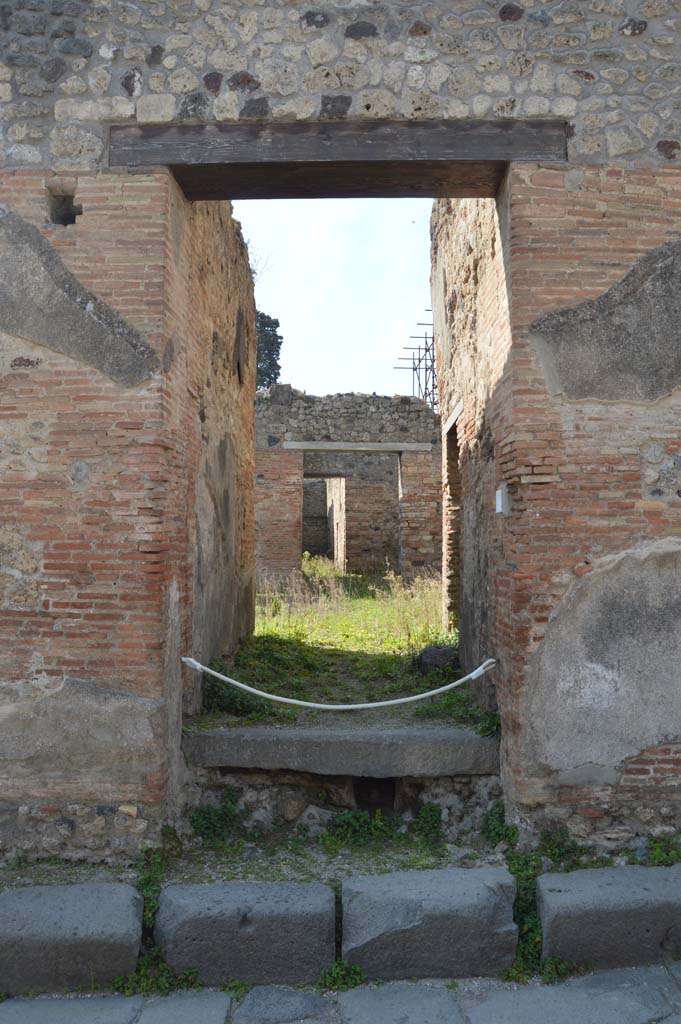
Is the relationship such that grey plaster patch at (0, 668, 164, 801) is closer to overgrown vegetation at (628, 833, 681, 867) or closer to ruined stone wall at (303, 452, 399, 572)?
overgrown vegetation at (628, 833, 681, 867)

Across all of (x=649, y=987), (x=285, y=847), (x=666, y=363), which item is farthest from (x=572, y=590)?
(x=285, y=847)

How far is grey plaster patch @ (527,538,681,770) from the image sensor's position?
3.93 metres

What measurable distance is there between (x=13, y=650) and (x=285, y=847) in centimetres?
184

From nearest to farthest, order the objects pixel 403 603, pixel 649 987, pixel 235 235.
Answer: pixel 649 987, pixel 235 235, pixel 403 603

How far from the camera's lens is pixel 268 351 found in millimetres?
30109

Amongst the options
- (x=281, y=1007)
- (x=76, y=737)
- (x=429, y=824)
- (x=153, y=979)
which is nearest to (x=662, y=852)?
(x=429, y=824)

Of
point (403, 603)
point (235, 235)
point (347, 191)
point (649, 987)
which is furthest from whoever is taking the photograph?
point (403, 603)

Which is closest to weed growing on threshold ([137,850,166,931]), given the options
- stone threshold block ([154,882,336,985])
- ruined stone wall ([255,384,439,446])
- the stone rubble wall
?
stone threshold block ([154,882,336,985])

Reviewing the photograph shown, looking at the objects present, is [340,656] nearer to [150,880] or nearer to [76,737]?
[76,737]

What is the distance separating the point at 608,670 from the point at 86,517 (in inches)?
115

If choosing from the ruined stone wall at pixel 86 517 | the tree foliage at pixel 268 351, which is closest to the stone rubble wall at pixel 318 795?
the ruined stone wall at pixel 86 517

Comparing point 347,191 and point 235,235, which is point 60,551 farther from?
point 235,235

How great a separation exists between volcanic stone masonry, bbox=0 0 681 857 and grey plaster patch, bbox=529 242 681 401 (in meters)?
0.01

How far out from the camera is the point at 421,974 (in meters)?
3.37
